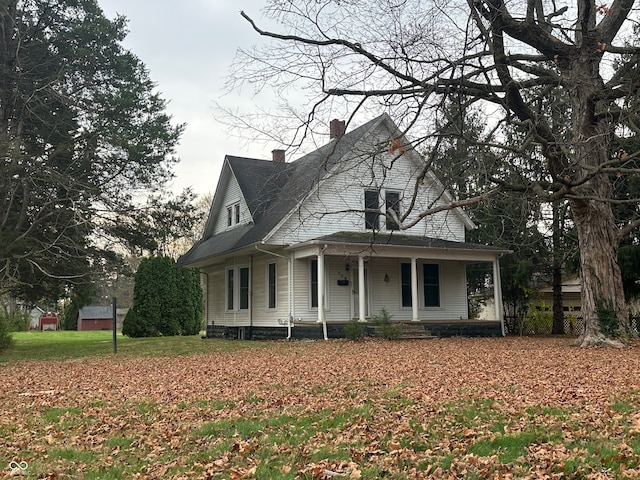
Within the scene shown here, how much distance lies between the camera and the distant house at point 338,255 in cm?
1891

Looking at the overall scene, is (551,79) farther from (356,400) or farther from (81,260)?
(81,260)

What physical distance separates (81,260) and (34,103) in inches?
201

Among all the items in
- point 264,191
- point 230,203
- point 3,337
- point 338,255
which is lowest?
point 3,337

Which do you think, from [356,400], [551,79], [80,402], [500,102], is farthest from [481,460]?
[551,79]

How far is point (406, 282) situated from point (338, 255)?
3.36 metres

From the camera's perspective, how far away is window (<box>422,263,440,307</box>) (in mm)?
21609

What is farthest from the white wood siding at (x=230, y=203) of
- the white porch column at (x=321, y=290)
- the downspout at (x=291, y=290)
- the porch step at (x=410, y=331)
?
the porch step at (x=410, y=331)

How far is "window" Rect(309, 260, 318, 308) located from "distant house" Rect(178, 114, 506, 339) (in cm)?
3

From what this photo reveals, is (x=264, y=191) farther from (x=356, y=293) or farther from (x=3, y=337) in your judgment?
(x=3, y=337)

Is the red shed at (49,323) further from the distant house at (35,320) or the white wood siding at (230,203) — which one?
the white wood siding at (230,203)

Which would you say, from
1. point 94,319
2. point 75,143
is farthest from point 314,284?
point 94,319

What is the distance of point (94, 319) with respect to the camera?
54.7 metres

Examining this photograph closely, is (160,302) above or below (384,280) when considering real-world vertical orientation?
below

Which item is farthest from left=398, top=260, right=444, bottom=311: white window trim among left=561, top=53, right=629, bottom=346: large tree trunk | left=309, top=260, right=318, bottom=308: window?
left=561, top=53, right=629, bottom=346: large tree trunk
